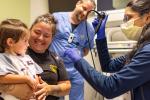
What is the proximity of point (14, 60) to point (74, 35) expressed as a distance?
119 cm

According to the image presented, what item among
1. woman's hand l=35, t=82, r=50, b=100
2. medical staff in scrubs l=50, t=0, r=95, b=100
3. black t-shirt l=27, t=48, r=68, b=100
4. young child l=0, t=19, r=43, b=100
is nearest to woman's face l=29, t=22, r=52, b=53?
black t-shirt l=27, t=48, r=68, b=100

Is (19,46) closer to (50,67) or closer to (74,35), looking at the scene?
(50,67)

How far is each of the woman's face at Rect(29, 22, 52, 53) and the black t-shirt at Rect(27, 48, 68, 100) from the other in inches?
1.3

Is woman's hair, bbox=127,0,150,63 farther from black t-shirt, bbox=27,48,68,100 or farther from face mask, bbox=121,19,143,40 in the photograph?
black t-shirt, bbox=27,48,68,100

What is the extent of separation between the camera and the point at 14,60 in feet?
4.94

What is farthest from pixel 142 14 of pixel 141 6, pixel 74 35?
pixel 74 35

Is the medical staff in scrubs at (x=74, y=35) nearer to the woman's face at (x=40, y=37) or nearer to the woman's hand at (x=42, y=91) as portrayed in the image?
the woman's face at (x=40, y=37)

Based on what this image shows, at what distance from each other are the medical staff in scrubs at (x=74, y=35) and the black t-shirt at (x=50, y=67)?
0.78 m

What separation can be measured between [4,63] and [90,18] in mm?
2110

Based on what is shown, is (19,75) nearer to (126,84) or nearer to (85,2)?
(126,84)

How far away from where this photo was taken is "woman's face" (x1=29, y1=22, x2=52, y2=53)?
1.75m

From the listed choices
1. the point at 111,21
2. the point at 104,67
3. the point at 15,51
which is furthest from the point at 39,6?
the point at 15,51

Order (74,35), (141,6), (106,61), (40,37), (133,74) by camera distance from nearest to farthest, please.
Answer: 1. (133,74)
2. (141,6)
3. (40,37)
4. (106,61)
5. (74,35)

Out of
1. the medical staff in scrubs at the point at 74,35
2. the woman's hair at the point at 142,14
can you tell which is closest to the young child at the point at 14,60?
the woman's hair at the point at 142,14
